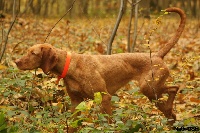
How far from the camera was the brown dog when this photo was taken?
521 centimetres

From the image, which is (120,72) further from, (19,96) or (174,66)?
(174,66)

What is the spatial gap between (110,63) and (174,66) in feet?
11.3

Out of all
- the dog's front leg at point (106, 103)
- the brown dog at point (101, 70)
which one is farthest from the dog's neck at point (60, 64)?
the dog's front leg at point (106, 103)

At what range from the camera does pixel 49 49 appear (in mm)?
5199

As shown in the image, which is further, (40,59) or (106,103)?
(106,103)

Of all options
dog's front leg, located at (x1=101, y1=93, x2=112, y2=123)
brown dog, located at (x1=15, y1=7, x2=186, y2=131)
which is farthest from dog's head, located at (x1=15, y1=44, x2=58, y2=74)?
dog's front leg, located at (x1=101, y1=93, x2=112, y2=123)

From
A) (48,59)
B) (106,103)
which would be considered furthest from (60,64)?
(106,103)

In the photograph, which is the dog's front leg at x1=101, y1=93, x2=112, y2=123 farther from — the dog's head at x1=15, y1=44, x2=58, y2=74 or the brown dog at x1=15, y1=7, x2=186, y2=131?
the dog's head at x1=15, y1=44, x2=58, y2=74

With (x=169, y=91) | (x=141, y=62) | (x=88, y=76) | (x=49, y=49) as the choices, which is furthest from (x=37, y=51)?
(x=169, y=91)

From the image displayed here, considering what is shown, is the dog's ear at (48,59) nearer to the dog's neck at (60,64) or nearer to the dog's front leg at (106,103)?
the dog's neck at (60,64)

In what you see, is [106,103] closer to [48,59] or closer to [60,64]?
[60,64]

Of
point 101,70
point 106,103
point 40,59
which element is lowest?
point 106,103

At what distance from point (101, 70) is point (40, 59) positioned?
0.93m

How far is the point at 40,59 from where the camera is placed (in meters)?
5.21
